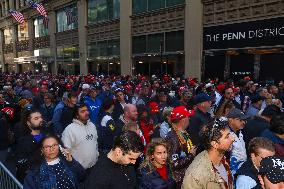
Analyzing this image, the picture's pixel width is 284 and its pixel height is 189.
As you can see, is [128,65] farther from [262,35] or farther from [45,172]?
[45,172]

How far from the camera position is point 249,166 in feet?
12.5

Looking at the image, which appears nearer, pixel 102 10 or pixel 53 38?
pixel 102 10

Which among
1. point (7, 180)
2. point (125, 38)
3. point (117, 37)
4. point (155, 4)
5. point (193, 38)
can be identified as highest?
point (155, 4)

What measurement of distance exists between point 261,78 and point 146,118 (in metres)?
12.6

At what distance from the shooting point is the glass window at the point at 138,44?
85.5ft

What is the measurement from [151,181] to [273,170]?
181 centimetres

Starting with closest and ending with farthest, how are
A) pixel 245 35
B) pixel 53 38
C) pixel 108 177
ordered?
pixel 108 177 < pixel 245 35 < pixel 53 38

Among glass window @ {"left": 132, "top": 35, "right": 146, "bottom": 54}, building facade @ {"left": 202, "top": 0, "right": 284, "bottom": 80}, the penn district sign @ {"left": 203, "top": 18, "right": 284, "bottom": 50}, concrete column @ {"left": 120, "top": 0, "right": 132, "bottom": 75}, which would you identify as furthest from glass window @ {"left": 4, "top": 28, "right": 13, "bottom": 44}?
the penn district sign @ {"left": 203, "top": 18, "right": 284, "bottom": 50}

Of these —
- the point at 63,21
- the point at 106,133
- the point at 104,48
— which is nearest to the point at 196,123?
the point at 106,133

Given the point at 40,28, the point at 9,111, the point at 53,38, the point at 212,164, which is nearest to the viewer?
the point at 212,164

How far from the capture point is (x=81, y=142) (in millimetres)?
5680

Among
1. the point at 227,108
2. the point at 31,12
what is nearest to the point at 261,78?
the point at 227,108

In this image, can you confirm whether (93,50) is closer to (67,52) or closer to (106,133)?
(67,52)

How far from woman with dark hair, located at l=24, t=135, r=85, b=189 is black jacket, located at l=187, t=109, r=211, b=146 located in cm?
227
